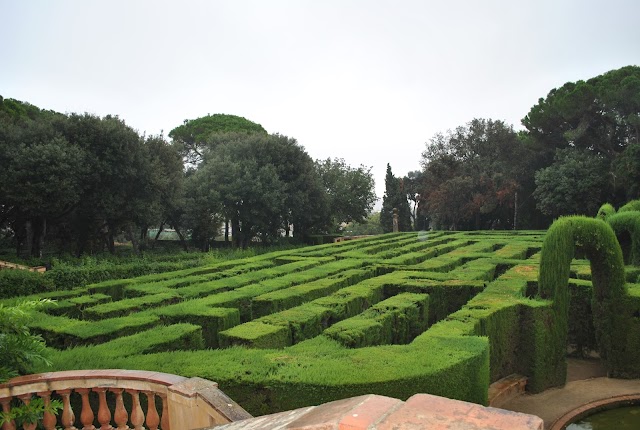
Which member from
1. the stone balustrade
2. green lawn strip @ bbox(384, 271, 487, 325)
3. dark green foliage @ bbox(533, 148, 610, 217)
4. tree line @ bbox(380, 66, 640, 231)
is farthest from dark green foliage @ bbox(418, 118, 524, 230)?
the stone balustrade

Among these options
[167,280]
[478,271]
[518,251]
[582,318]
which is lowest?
[582,318]

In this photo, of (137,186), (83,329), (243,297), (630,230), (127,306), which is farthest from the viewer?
(137,186)

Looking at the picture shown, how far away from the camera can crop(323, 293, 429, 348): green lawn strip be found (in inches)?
342

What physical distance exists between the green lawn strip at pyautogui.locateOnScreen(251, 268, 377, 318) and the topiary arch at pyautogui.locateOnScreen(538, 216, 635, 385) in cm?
564

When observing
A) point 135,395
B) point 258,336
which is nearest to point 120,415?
point 135,395

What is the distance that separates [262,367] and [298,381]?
67 cm

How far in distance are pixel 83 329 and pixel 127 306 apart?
87.1 inches

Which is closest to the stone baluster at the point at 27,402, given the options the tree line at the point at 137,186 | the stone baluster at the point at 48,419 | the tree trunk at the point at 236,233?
the stone baluster at the point at 48,419

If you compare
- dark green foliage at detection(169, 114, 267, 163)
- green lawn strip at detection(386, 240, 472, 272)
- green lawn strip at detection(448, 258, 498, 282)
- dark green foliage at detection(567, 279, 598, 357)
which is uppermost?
dark green foliage at detection(169, 114, 267, 163)

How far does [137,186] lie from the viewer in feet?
88.5

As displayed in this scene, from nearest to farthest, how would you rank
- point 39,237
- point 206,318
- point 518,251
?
point 206,318 < point 518,251 < point 39,237

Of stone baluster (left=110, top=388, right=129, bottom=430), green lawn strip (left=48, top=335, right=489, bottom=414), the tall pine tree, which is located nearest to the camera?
stone baluster (left=110, top=388, right=129, bottom=430)

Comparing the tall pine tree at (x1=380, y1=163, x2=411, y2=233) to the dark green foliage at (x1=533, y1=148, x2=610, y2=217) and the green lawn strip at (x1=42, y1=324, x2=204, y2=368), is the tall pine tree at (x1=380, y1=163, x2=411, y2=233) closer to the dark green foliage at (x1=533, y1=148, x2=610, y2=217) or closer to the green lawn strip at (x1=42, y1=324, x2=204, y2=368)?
the dark green foliage at (x1=533, y1=148, x2=610, y2=217)

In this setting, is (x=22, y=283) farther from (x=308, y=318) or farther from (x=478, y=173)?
(x=478, y=173)
